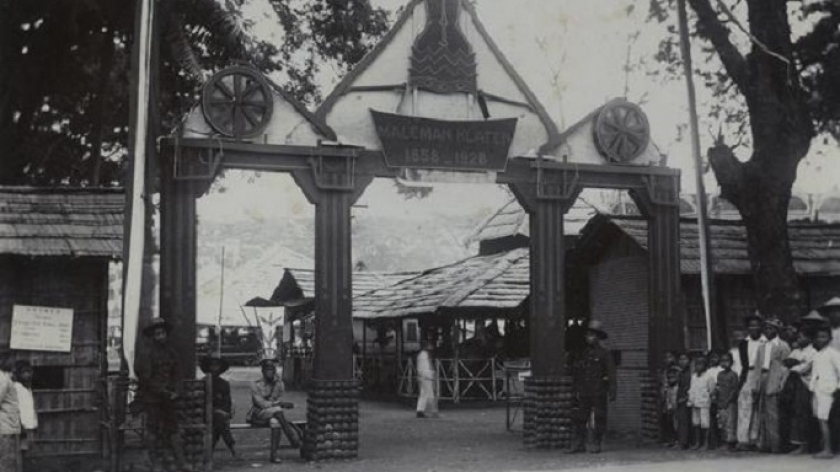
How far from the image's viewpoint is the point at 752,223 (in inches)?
644

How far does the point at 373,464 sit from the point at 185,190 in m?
4.22

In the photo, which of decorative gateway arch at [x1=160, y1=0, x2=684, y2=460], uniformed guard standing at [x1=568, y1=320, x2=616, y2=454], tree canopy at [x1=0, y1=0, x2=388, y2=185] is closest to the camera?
decorative gateway arch at [x1=160, y1=0, x2=684, y2=460]

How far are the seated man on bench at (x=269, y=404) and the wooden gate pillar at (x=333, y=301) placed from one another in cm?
44

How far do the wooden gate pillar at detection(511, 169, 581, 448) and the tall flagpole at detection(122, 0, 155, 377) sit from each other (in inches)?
214

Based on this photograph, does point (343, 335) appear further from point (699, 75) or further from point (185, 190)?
point (699, 75)

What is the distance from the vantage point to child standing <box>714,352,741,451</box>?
14625 mm

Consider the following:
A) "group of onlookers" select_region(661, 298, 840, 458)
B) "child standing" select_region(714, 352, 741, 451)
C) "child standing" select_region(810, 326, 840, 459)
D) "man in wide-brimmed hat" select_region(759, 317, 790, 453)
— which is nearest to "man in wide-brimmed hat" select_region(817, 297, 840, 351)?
"group of onlookers" select_region(661, 298, 840, 458)

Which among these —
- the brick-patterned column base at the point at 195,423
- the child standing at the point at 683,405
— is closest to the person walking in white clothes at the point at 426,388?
the child standing at the point at 683,405

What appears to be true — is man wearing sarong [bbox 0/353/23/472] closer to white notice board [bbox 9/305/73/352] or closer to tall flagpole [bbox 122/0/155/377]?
tall flagpole [bbox 122/0/155/377]

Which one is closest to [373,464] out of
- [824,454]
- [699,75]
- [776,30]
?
[824,454]

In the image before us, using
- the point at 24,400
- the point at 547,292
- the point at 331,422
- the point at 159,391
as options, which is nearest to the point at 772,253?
the point at 547,292

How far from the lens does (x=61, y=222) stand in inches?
545

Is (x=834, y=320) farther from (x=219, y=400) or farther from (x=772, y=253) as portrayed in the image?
(x=219, y=400)

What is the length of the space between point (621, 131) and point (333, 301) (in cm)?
510
